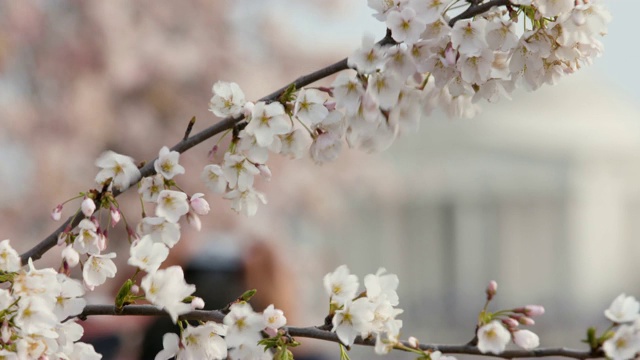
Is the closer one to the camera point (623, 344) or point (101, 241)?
point (623, 344)

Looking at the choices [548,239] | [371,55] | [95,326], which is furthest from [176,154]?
[548,239]

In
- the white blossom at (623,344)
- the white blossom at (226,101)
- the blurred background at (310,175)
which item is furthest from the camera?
the blurred background at (310,175)

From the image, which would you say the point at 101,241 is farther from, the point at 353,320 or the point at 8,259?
the point at 353,320

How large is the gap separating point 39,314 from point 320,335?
23 cm

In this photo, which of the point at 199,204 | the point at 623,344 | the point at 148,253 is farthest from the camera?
the point at 199,204

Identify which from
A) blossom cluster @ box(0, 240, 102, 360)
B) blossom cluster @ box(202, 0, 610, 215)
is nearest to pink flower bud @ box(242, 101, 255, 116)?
blossom cluster @ box(202, 0, 610, 215)

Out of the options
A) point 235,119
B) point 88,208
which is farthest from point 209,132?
point 88,208

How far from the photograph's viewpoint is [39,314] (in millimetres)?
843

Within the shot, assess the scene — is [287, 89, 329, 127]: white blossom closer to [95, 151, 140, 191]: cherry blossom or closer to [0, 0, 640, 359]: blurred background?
[95, 151, 140, 191]: cherry blossom

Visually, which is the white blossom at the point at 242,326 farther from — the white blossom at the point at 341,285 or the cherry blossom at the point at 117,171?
the cherry blossom at the point at 117,171

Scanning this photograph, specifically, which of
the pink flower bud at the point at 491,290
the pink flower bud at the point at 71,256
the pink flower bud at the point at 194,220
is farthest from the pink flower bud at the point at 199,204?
the pink flower bud at the point at 491,290

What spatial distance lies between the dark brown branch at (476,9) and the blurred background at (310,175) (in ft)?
3.59

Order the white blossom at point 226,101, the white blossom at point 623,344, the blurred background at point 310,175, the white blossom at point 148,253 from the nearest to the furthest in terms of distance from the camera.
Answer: the white blossom at point 623,344 → the white blossom at point 148,253 → the white blossom at point 226,101 → the blurred background at point 310,175

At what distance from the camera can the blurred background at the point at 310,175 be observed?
19.4ft
